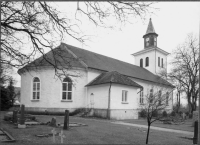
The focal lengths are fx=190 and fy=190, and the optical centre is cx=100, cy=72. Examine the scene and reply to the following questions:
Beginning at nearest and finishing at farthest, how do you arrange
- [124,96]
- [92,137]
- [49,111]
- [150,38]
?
[92,137] < [49,111] < [124,96] < [150,38]

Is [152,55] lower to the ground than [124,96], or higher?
higher

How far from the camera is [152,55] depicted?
41.7 m

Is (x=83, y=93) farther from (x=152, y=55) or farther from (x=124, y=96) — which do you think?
(x=152, y=55)

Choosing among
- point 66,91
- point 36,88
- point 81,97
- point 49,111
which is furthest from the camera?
point 81,97

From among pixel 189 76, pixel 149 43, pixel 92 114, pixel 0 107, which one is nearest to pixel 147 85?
pixel 189 76

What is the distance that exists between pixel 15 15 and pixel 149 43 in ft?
121

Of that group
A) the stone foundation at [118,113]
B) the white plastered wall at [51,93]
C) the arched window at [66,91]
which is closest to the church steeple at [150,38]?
the stone foundation at [118,113]

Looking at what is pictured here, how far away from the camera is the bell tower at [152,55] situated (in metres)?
41.2

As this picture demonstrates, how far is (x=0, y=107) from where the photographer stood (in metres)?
32.3

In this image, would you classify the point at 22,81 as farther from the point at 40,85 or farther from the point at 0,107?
the point at 0,107

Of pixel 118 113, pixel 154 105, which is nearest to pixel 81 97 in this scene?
pixel 118 113

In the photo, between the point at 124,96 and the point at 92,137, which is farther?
the point at 124,96

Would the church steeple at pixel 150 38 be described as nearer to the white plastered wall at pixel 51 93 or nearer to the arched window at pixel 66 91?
the white plastered wall at pixel 51 93

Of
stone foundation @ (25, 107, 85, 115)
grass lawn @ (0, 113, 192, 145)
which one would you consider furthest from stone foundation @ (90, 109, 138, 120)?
grass lawn @ (0, 113, 192, 145)
